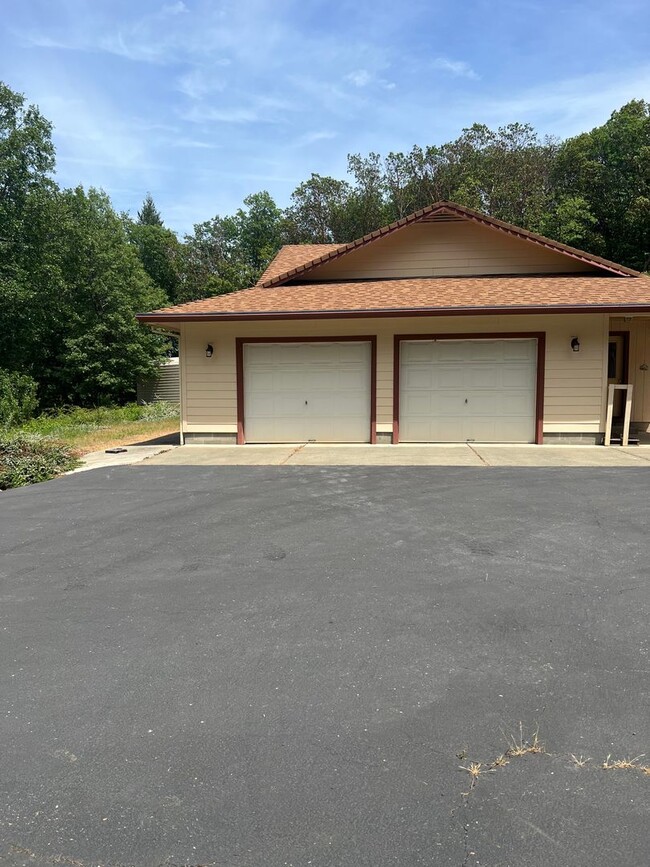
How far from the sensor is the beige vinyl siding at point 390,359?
11625 millimetres

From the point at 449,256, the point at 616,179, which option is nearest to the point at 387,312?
the point at 449,256

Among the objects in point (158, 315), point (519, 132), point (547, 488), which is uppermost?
point (519, 132)

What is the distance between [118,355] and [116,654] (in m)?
25.3

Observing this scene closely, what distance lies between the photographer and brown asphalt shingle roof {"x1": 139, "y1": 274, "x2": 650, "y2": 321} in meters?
11.0

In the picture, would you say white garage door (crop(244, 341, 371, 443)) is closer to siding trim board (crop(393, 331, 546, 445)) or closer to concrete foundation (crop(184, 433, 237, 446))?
concrete foundation (crop(184, 433, 237, 446))

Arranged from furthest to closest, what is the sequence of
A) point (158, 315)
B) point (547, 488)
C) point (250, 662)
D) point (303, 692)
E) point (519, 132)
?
point (519, 132)
point (158, 315)
point (547, 488)
point (250, 662)
point (303, 692)

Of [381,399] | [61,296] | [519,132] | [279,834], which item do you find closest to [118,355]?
[61,296]

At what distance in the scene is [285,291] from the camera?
13414 millimetres

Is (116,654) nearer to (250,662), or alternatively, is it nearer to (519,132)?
(250,662)

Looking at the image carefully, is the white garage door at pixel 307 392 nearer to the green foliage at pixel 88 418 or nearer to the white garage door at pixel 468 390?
the white garage door at pixel 468 390

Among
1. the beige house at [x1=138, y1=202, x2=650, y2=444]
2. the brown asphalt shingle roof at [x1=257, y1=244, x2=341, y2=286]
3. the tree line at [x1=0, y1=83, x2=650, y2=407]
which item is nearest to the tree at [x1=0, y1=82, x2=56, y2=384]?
the tree line at [x1=0, y1=83, x2=650, y2=407]

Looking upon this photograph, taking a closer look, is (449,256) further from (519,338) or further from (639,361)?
(639,361)

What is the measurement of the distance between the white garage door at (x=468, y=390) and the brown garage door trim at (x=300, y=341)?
0.60m

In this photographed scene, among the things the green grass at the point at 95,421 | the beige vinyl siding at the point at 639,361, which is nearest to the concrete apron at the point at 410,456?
the beige vinyl siding at the point at 639,361
